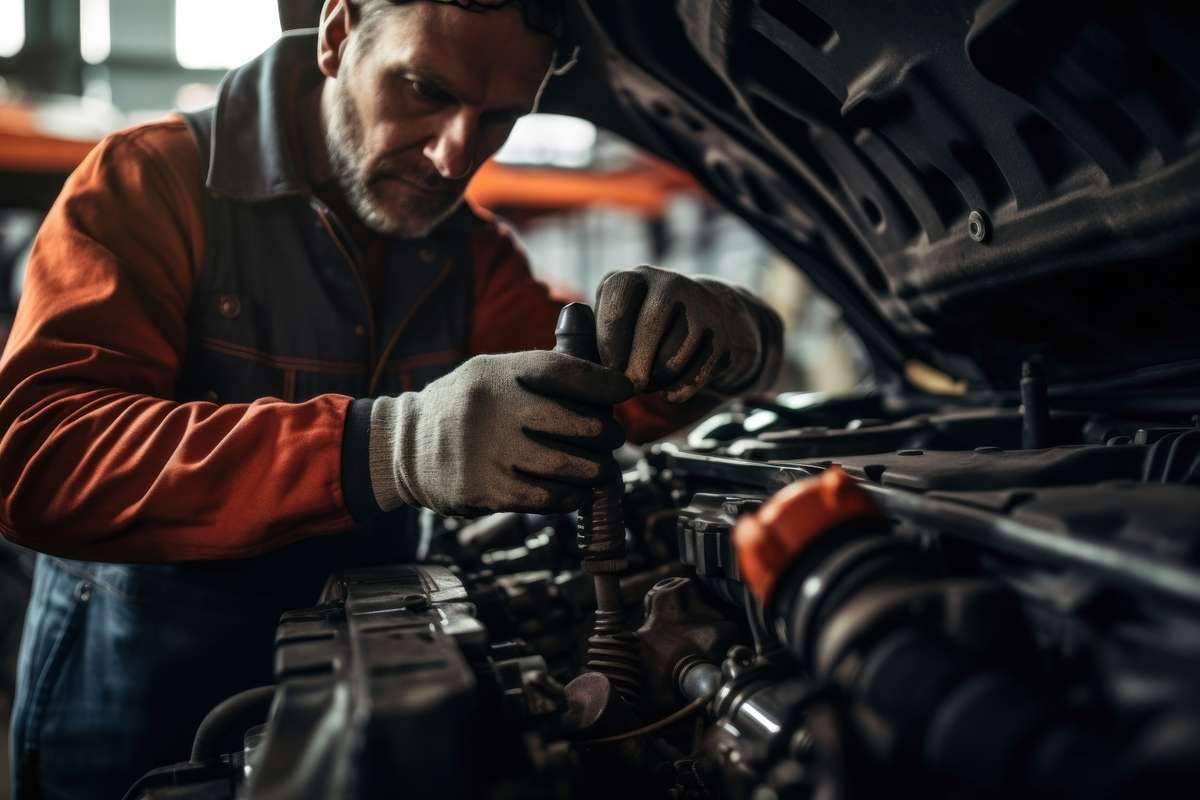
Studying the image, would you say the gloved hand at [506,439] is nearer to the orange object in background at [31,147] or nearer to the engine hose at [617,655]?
the engine hose at [617,655]

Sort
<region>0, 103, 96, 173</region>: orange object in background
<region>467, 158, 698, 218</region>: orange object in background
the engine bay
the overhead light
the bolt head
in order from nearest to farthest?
1. the engine bay
2. the bolt head
3. <region>0, 103, 96, 173</region>: orange object in background
4. <region>467, 158, 698, 218</region>: orange object in background
5. the overhead light

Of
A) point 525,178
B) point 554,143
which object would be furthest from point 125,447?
point 554,143

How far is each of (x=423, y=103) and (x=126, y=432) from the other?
60 centimetres

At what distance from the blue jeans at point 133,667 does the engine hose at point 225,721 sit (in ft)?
1.15

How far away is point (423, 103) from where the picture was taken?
1.15 metres

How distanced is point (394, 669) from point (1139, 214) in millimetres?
726

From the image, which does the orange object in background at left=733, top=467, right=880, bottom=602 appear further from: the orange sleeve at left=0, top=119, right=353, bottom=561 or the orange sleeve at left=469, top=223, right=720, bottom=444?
the orange sleeve at left=469, top=223, right=720, bottom=444

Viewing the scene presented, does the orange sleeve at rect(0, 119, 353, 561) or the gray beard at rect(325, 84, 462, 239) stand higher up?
the gray beard at rect(325, 84, 462, 239)

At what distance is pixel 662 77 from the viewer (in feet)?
3.79

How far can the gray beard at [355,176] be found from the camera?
48.6 inches

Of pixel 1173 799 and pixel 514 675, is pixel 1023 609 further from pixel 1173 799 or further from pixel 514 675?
pixel 514 675

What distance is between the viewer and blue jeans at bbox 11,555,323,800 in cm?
112

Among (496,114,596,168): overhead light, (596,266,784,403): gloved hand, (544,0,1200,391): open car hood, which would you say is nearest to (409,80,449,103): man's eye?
(544,0,1200,391): open car hood

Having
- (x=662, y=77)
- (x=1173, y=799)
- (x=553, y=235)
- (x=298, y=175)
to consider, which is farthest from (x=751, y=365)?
(x=553, y=235)
